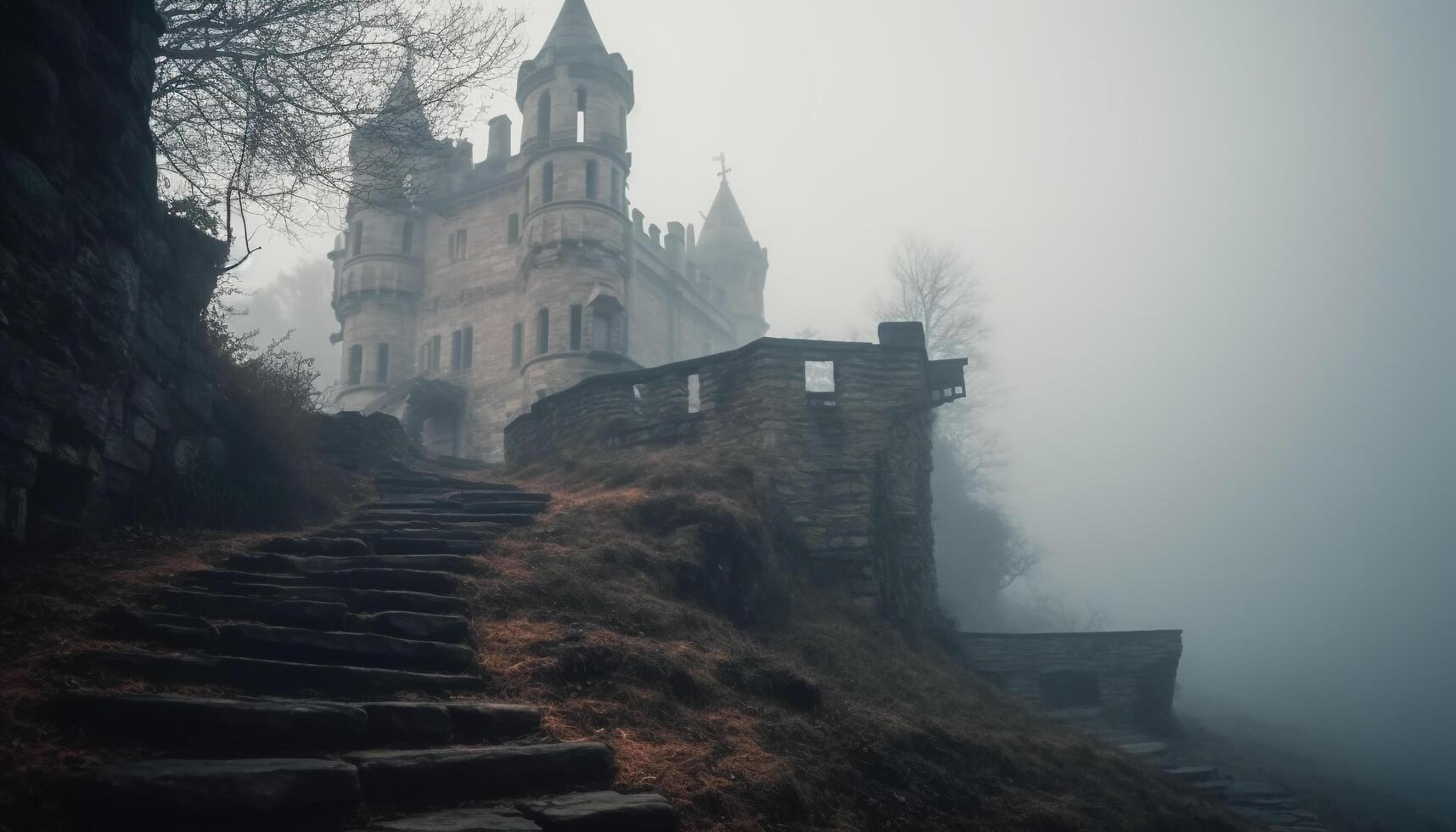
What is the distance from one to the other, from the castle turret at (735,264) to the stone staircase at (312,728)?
39643mm

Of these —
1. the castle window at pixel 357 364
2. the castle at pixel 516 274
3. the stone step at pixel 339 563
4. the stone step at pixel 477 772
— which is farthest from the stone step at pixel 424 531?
the castle window at pixel 357 364

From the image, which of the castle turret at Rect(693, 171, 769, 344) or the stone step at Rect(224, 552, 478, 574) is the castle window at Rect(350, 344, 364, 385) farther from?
the stone step at Rect(224, 552, 478, 574)

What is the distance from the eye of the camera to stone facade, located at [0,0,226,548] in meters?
5.55

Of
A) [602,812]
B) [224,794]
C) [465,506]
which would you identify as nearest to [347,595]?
[224,794]

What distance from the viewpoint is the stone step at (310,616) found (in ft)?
20.4

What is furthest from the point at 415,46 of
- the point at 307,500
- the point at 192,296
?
the point at 307,500

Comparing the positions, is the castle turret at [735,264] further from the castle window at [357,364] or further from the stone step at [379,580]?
the stone step at [379,580]

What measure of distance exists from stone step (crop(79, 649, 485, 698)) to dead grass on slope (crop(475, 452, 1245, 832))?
2.26ft

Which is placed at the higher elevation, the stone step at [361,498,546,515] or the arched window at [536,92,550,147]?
the arched window at [536,92,550,147]

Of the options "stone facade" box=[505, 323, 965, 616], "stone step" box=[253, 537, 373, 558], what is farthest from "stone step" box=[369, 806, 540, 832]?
"stone facade" box=[505, 323, 965, 616]

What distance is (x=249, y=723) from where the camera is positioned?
433 cm

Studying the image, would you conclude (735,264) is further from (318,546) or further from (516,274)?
(318,546)

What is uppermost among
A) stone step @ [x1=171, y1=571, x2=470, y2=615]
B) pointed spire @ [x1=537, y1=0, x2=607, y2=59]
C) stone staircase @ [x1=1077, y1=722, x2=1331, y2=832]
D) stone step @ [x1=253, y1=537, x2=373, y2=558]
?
pointed spire @ [x1=537, y1=0, x2=607, y2=59]

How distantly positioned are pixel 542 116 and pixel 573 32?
11.1 feet
